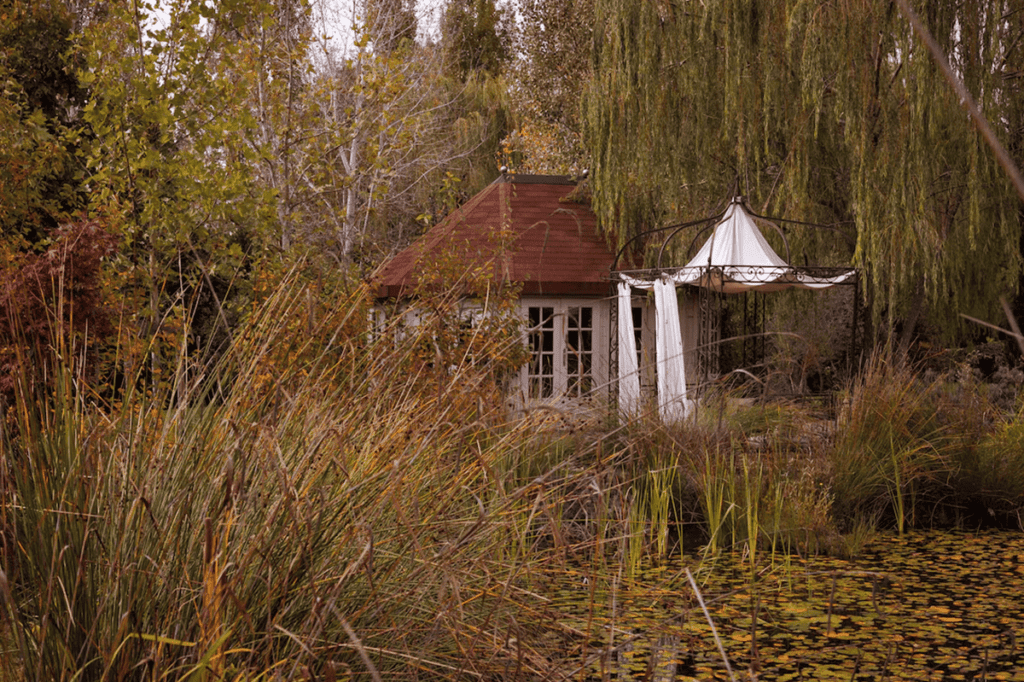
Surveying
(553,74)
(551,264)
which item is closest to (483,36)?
(553,74)

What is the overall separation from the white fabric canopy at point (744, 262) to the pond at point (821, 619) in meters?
3.62

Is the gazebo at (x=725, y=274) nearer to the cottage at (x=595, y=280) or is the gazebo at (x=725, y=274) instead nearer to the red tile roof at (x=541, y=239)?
the cottage at (x=595, y=280)

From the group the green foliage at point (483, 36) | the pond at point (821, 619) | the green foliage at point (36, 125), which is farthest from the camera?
the green foliage at point (483, 36)

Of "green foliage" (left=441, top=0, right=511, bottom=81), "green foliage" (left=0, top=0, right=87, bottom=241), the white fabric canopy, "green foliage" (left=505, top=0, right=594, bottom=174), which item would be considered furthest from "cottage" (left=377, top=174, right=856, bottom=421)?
"green foliage" (left=441, top=0, right=511, bottom=81)

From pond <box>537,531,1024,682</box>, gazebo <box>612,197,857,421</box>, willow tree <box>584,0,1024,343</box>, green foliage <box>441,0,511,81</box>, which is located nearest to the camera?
pond <box>537,531,1024,682</box>

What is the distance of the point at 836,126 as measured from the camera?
10.3 metres

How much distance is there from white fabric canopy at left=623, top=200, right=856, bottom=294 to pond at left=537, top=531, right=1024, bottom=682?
11.9 ft

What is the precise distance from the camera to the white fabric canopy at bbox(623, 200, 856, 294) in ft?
29.5

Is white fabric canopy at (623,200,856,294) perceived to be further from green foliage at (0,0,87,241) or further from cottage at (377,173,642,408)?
green foliage at (0,0,87,241)

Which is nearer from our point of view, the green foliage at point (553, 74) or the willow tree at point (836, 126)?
the willow tree at point (836, 126)

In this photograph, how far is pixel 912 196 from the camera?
9.12 metres

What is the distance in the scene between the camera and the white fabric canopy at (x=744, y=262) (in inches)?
353

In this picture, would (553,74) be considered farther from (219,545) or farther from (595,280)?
(219,545)

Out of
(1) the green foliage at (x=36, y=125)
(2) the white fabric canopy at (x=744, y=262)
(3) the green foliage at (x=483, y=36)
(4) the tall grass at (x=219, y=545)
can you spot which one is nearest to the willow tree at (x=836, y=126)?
(2) the white fabric canopy at (x=744, y=262)
